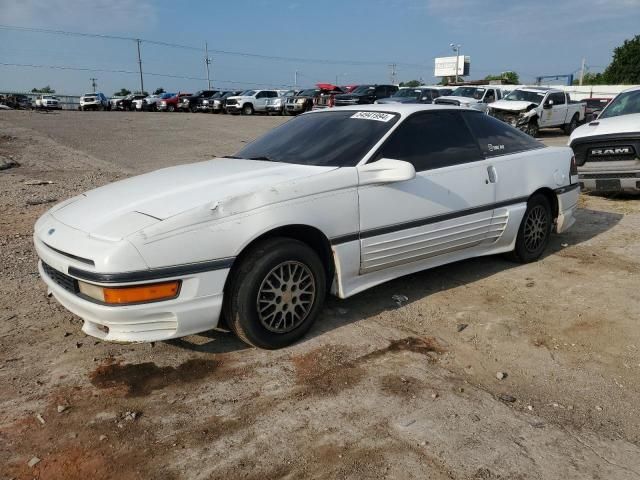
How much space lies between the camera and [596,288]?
4.63 meters

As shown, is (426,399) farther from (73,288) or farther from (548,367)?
(73,288)

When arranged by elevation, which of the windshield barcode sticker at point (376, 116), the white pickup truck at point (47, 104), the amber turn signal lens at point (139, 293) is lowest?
the amber turn signal lens at point (139, 293)

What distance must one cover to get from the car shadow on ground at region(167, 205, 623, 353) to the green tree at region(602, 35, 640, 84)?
75.5m

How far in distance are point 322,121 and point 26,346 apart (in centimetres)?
272

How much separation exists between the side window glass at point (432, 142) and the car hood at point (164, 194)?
665 millimetres

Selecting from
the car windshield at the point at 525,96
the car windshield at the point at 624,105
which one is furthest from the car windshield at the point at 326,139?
the car windshield at the point at 525,96

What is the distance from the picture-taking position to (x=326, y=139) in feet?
13.8

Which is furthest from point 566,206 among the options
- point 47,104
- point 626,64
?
point 626,64

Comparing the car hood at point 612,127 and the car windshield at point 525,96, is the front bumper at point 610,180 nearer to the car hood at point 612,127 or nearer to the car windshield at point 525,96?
the car hood at point 612,127

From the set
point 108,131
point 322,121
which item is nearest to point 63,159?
point 108,131

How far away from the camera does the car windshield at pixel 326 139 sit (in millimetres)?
3965

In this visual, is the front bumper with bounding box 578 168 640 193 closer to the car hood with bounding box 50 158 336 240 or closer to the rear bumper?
the rear bumper

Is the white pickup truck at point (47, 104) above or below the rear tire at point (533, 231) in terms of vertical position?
above

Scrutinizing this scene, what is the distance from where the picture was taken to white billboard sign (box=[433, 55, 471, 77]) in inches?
3142
